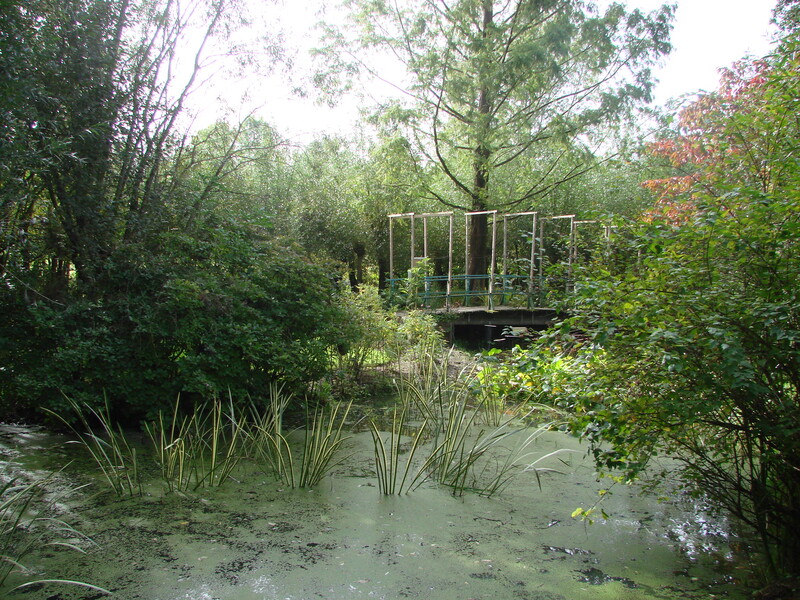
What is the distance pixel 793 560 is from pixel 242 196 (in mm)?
6068

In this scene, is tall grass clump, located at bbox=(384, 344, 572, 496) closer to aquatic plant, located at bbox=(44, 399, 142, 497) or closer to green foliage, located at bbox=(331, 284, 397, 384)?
green foliage, located at bbox=(331, 284, 397, 384)

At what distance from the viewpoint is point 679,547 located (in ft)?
10.6

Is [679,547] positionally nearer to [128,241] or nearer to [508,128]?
[128,241]

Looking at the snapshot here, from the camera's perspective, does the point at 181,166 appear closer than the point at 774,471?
No

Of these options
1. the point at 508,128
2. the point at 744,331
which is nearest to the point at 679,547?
the point at 744,331

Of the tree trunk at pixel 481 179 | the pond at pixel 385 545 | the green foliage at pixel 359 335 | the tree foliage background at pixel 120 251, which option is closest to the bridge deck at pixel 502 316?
the tree trunk at pixel 481 179

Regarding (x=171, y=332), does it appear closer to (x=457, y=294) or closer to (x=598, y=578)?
(x=598, y=578)

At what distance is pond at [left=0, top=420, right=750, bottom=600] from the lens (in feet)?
9.04

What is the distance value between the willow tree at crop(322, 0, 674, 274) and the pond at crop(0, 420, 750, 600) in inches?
366

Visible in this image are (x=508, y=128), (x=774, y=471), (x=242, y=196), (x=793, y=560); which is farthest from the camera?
(x=508, y=128)

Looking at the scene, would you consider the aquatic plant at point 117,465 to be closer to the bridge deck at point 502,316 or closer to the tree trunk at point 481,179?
the bridge deck at point 502,316

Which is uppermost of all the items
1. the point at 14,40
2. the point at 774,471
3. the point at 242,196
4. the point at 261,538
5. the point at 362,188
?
the point at 362,188

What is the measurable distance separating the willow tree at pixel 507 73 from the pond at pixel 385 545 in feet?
30.5

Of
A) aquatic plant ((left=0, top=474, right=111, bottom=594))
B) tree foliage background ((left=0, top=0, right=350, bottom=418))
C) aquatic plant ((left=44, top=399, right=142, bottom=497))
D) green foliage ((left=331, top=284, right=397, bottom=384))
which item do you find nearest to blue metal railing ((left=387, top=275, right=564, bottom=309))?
green foliage ((left=331, top=284, right=397, bottom=384))
